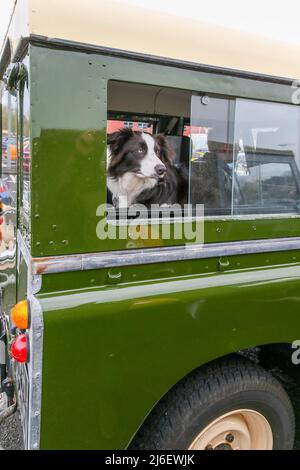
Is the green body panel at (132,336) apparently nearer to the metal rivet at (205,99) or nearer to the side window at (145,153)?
the side window at (145,153)

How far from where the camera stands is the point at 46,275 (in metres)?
1.55

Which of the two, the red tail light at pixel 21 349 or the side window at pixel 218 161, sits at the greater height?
the side window at pixel 218 161

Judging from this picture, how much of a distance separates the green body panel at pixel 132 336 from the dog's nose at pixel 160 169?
69 cm

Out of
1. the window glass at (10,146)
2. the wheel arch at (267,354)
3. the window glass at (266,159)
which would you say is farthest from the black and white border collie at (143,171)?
the wheel arch at (267,354)

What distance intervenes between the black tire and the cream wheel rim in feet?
0.12

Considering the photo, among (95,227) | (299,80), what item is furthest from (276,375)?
(299,80)

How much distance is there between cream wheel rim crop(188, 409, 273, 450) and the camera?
6.42 ft

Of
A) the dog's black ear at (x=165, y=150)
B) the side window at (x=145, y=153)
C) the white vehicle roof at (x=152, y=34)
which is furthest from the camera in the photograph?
the dog's black ear at (x=165, y=150)

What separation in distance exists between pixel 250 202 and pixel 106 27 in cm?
104

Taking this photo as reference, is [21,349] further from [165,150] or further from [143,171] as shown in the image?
[165,150]

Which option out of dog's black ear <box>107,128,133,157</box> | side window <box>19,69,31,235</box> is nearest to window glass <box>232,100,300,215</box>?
dog's black ear <box>107,128,133,157</box>

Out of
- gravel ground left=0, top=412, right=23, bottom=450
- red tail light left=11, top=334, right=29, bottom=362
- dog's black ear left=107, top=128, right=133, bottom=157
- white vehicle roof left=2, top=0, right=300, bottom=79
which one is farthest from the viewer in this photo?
gravel ground left=0, top=412, right=23, bottom=450

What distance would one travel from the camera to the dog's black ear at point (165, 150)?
2.47 meters

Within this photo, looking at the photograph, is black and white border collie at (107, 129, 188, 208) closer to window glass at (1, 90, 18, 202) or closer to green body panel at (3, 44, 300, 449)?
green body panel at (3, 44, 300, 449)
